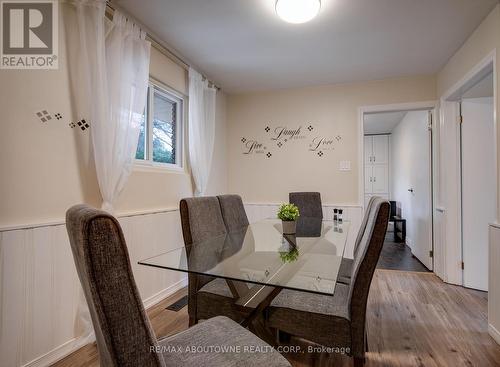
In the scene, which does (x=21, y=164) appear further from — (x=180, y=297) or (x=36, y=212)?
(x=180, y=297)

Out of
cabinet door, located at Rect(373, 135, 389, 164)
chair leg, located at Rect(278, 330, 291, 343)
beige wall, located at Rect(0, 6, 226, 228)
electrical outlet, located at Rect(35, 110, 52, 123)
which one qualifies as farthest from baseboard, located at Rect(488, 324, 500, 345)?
cabinet door, located at Rect(373, 135, 389, 164)

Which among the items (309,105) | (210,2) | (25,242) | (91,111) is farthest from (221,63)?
(25,242)

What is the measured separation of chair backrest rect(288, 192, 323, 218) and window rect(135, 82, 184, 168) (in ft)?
4.94

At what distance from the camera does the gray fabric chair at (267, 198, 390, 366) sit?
122 centimetres

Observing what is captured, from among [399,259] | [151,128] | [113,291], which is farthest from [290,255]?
[399,259]

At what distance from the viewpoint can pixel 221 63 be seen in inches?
119

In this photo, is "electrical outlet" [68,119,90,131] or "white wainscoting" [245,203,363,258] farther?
"white wainscoting" [245,203,363,258]

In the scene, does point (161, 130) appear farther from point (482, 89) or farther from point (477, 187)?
point (477, 187)

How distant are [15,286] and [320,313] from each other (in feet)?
5.30

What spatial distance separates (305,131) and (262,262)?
8.84 ft

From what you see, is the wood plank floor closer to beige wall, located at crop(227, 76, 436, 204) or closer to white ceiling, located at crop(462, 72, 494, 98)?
beige wall, located at crop(227, 76, 436, 204)

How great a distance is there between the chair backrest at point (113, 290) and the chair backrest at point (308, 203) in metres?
2.95

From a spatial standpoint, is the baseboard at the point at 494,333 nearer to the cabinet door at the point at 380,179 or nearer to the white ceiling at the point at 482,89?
the white ceiling at the point at 482,89

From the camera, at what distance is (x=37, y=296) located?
62.4 inches
